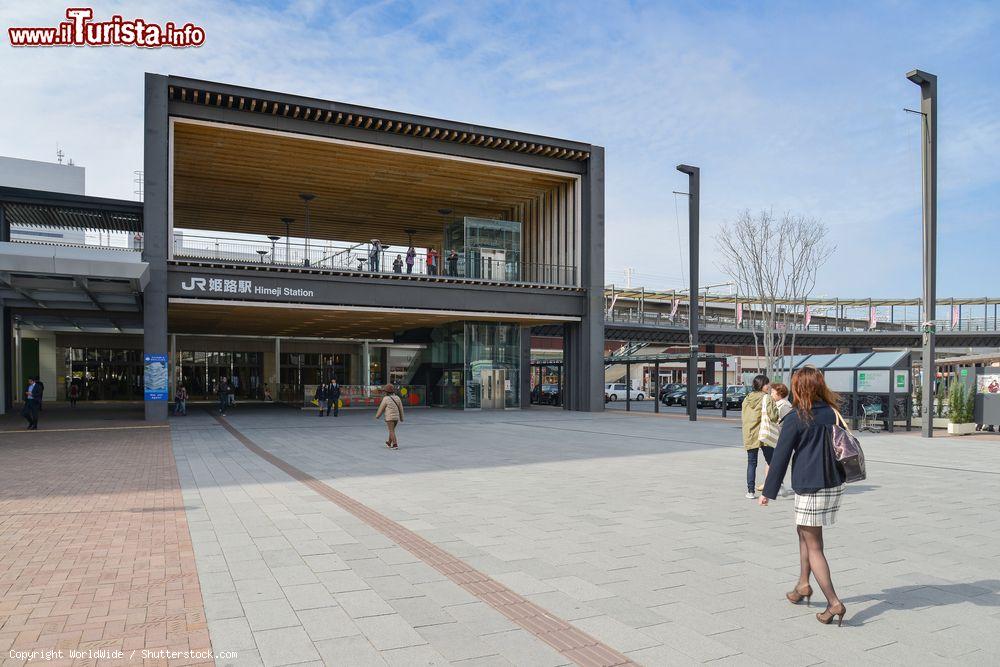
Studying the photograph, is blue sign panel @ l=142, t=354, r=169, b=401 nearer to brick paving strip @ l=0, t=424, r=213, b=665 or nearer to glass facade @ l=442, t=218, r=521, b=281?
brick paving strip @ l=0, t=424, r=213, b=665

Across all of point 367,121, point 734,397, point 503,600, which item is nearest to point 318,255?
point 367,121

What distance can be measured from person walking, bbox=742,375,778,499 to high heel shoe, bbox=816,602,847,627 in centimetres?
433

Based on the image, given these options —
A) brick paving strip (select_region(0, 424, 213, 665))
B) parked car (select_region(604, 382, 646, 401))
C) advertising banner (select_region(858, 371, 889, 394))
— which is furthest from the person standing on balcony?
parked car (select_region(604, 382, 646, 401))

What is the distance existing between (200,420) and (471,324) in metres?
12.4

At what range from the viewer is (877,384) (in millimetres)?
21922

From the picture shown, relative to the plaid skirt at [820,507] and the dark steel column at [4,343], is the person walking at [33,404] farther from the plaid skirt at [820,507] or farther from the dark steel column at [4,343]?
the plaid skirt at [820,507]

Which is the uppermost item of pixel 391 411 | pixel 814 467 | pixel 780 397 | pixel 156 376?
pixel 780 397

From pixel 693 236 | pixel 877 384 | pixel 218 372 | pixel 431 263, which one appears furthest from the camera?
pixel 218 372

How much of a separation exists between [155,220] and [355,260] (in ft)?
23.5

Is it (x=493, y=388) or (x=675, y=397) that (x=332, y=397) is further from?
(x=675, y=397)

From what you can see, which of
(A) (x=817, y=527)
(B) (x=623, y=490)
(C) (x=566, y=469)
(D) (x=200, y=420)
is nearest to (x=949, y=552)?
(A) (x=817, y=527)

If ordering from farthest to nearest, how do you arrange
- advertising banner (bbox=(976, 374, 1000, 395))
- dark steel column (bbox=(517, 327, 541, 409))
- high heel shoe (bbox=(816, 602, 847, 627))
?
dark steel column (bbox=(517, 327, 541, 409)) < advertising banner (bbox=(976, 374, 1000, 395)) < high heel shoe (bbox=(816, 602, 847, 627))

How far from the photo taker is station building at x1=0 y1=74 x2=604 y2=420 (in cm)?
2455

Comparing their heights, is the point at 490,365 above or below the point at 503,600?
above
